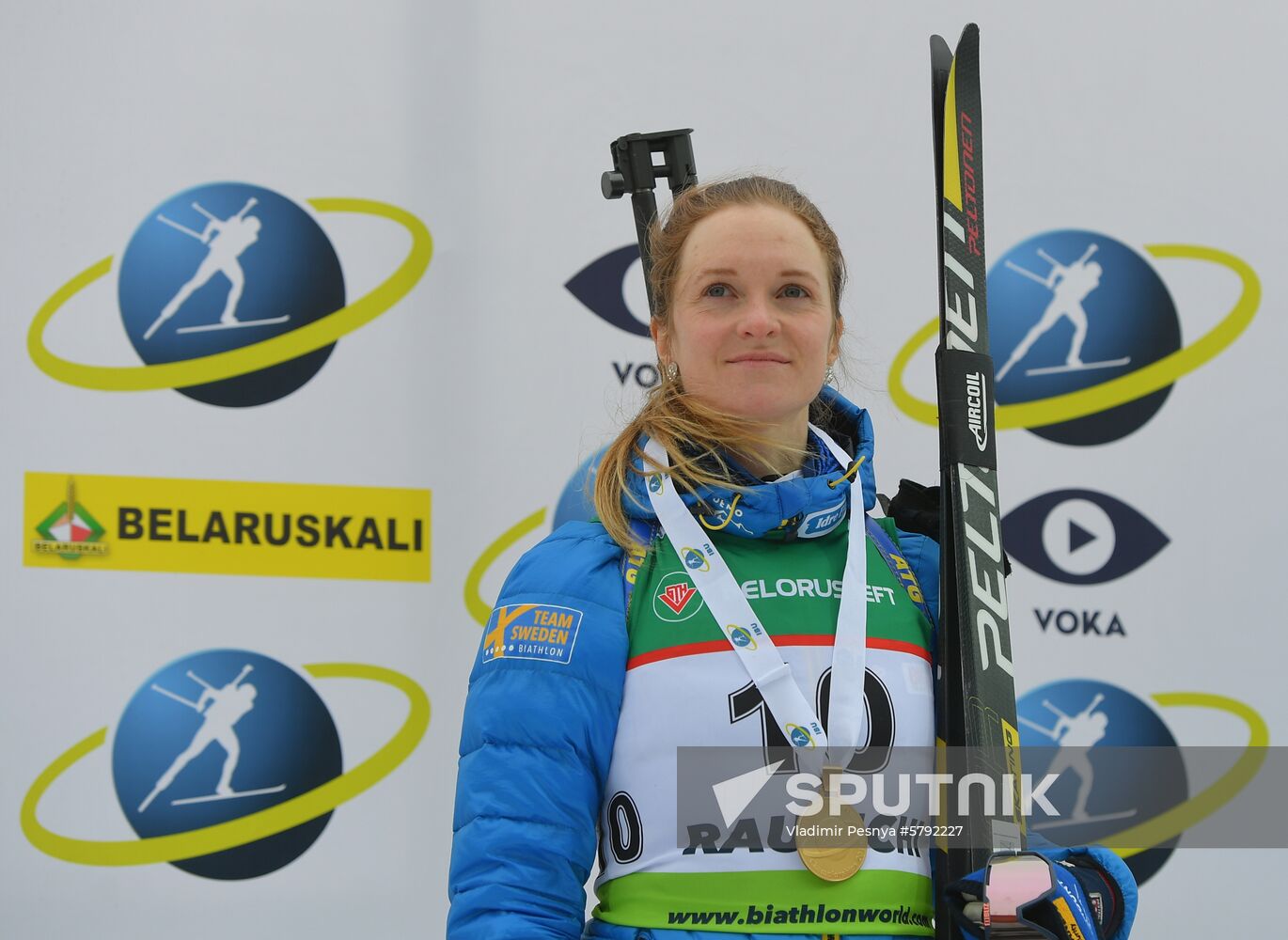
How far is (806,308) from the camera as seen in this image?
49.8 inches

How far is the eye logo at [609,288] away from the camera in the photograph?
271cm

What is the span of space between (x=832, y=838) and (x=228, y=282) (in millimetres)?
1910

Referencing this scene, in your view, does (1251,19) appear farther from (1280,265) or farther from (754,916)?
(754,916)

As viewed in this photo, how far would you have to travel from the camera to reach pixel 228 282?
2600mm

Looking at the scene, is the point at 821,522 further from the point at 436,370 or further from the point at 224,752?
the point at 224,752

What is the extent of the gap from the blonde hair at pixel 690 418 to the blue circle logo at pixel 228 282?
4.50 feet

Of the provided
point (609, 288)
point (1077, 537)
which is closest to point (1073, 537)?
point (1077, 537)

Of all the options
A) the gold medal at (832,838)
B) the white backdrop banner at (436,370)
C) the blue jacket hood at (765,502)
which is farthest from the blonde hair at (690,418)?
the white backdrop banner at (436,370)

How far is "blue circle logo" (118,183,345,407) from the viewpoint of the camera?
2.53 m

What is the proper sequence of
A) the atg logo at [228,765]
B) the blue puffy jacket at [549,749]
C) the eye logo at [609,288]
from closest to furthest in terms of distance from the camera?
the blue puffy jacket at [549,749], the atg logo at [228,765], the eye logo at [609,288]

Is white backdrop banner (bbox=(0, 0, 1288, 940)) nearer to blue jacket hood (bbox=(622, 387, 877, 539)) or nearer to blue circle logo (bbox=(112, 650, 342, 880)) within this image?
blue circle logo (bbox=(112, 650, 342, 880))

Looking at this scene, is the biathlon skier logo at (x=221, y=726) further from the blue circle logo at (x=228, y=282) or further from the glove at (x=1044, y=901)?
the glove at (x=1044, y=901)

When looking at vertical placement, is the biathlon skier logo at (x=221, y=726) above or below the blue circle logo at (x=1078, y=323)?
below

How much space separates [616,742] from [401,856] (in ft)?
5.08
